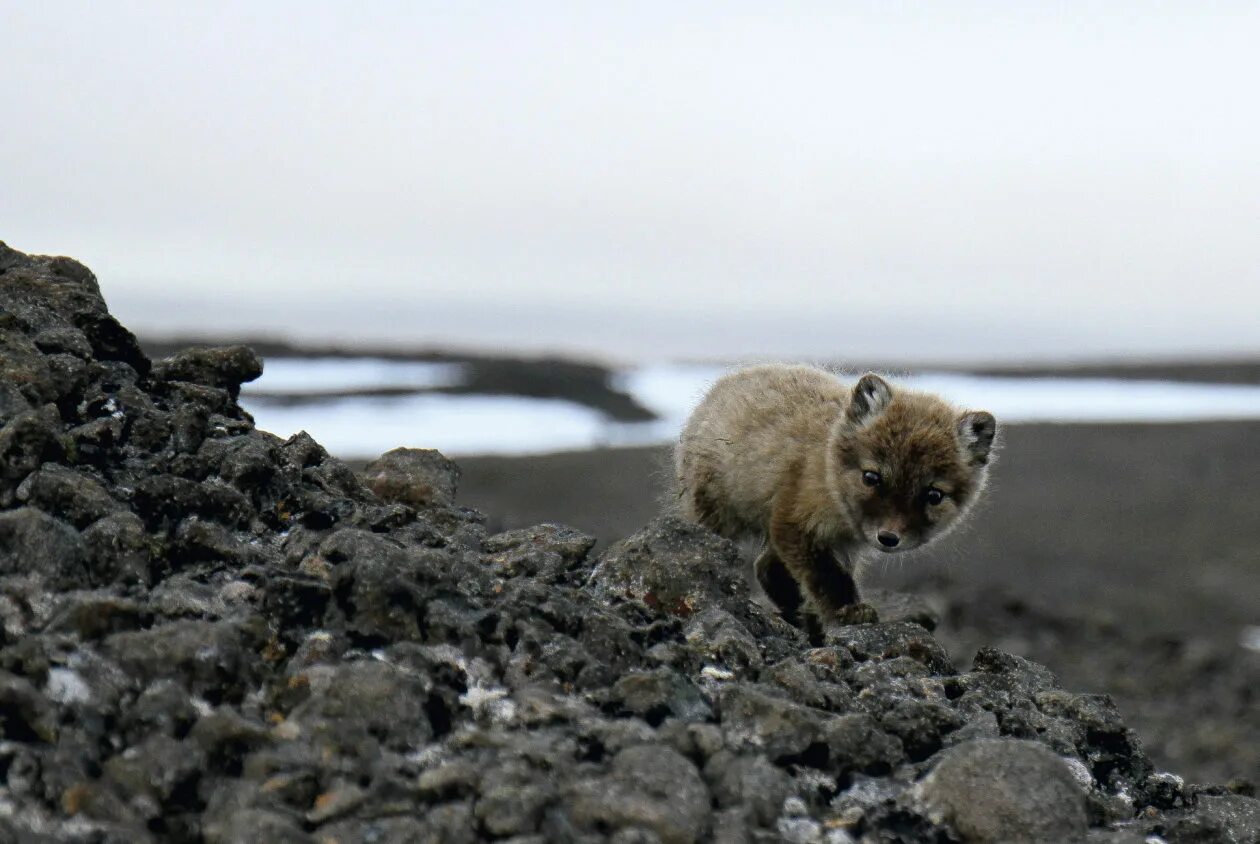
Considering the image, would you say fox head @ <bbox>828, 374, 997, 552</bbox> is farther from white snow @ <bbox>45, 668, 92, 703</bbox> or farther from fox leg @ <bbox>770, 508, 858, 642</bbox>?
white snow @ <bbox>45, 668, 92, 703</bbox>

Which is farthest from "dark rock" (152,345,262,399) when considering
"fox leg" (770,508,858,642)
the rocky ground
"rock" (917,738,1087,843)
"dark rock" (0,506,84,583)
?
"rock" (917,738,1087,843)

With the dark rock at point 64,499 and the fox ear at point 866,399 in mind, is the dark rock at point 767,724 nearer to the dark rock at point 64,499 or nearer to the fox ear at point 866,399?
the dark rock at point 64,499

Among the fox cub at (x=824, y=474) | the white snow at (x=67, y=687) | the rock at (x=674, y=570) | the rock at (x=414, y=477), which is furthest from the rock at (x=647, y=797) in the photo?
the fox cub at (x=824, y=474)

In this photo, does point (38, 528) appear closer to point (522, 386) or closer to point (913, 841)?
point (913, 841)

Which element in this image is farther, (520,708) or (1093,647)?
(1093,647)

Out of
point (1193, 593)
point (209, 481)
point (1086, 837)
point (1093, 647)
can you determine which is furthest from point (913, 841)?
point (1193, 593)

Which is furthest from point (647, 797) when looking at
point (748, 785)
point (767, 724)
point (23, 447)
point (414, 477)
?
point (414, 477)
